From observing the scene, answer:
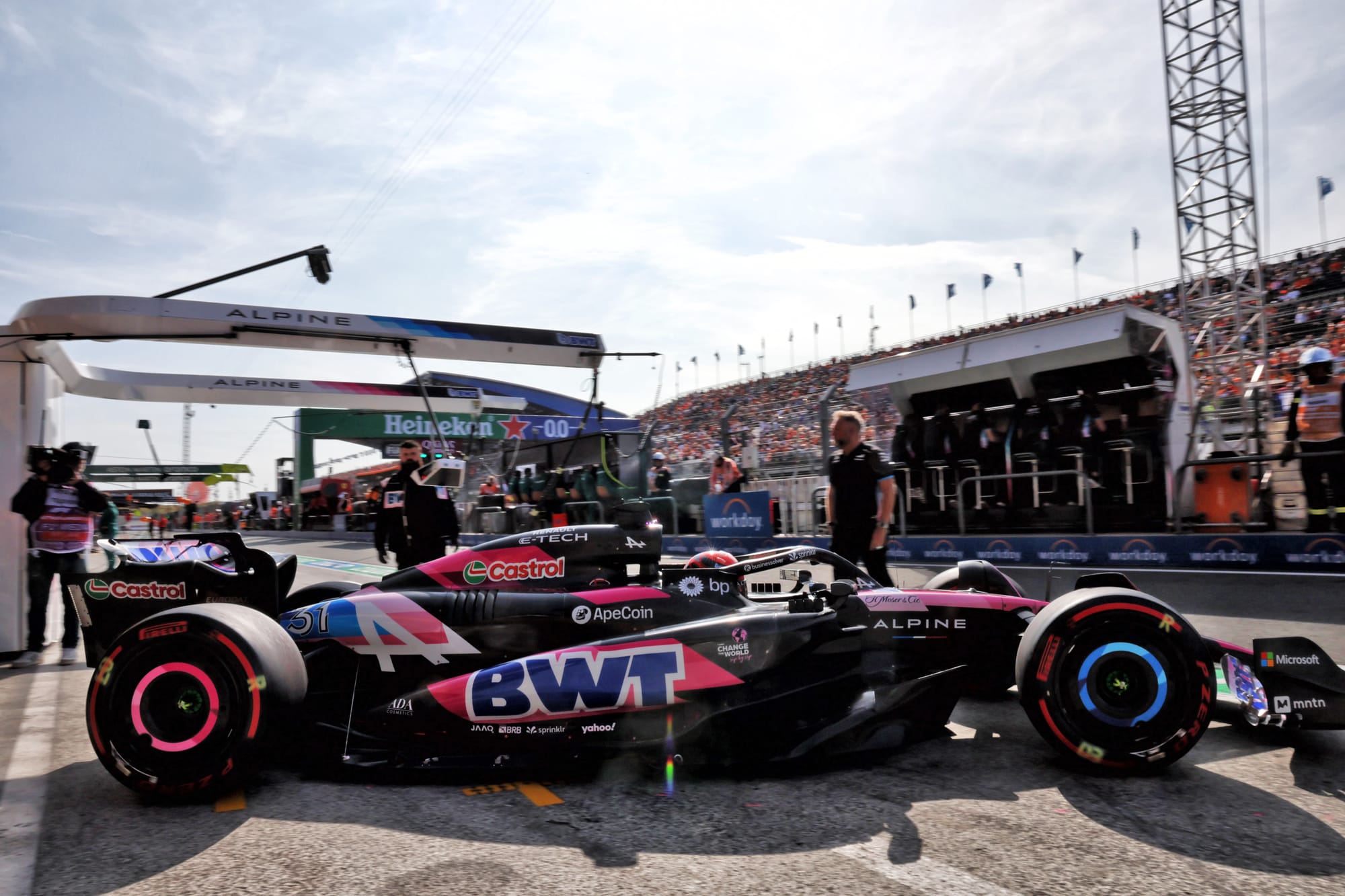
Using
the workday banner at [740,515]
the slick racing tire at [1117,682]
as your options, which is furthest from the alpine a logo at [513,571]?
the workday banner at [740,515]

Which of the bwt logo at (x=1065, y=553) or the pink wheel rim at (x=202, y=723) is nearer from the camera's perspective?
the pink wheel rim at (x=202, y=723)

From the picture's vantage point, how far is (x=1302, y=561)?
8398mm

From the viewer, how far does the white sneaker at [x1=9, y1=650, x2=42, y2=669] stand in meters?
6.30

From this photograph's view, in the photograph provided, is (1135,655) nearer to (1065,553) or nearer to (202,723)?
(202,723)

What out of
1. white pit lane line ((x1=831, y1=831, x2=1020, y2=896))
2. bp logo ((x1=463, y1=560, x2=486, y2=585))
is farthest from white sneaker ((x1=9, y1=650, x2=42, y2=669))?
white pit lane line ((x1=831, y1=831, x2=1020, y2=896))

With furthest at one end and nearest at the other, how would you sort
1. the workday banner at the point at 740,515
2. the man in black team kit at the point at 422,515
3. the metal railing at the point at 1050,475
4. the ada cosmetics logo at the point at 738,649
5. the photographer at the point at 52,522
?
the workday banner at the point at 740,515 < the metal railing at the point at 1050,475 < the man in black team kit at the point at 422,515 < the photographer at the point at 52,522 < the ada cosmetics logo at the point at 738,649

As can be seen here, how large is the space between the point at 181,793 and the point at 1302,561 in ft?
31.0

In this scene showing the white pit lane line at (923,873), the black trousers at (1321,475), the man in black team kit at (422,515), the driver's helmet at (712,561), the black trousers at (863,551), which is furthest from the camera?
the black trousers at (1321,475)

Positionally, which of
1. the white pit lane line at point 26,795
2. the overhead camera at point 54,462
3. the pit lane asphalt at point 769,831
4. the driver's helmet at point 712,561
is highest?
the overhead camera at point 54,462

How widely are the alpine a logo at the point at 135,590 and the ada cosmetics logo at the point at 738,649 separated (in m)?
2.57

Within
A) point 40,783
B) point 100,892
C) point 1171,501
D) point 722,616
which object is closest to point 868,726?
point 722,616

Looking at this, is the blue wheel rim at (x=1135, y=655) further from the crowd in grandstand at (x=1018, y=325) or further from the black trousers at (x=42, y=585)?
the crowd in grandstand at (x=1018, y=325)

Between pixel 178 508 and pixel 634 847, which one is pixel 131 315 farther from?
pixel 178 508

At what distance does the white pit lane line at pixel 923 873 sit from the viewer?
2.32 metres
